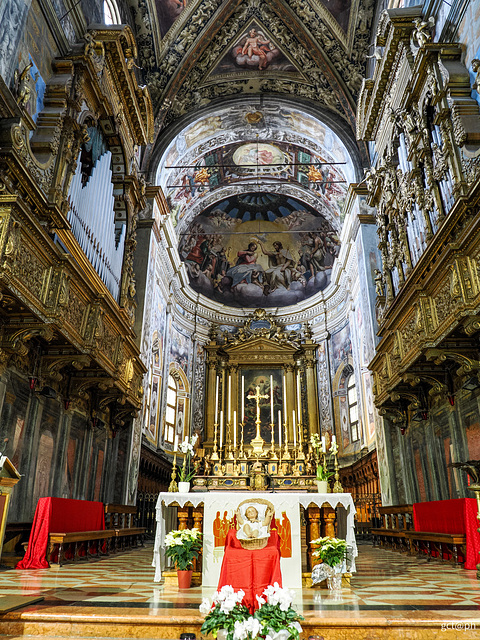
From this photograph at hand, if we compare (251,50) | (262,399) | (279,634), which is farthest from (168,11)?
(279,634)

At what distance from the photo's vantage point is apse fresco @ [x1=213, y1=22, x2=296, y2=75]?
1752cm

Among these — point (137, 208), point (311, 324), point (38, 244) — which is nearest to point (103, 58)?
point (137, 208)

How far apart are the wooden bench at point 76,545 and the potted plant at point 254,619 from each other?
201 inches

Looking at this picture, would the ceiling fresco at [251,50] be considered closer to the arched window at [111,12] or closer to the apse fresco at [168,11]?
the apse fresco at [168,11]

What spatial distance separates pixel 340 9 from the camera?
635 inches

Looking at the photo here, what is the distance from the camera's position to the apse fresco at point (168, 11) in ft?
52.3

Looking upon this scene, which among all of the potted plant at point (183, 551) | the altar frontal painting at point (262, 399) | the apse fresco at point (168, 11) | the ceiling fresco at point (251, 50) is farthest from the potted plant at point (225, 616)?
A: the apse fresco at point (168, 11)

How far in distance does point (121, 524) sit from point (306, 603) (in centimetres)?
787

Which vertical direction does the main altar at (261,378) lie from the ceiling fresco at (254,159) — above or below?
below

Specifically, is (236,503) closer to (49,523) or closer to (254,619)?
(254,619)

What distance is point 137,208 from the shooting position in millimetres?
14328

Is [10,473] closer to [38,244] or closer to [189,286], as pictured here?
[38,244]

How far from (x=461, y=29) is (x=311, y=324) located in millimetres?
14399

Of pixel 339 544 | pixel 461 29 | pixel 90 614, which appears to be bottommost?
pixel 90 614
